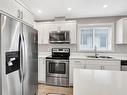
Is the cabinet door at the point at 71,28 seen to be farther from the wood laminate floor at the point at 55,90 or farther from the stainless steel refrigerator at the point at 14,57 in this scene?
the stainless steel refrigerator at the point at 14,57

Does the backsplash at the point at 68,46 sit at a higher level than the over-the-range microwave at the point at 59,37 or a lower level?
lower

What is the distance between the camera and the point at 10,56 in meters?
1.38

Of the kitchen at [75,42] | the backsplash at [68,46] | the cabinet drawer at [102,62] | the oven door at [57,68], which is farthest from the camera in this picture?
the backsplash at [68,46]

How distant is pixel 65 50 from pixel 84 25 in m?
1.19

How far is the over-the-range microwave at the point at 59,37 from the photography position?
3.78 metres

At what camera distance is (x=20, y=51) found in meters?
1.62

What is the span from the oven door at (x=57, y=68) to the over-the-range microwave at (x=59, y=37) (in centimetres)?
72

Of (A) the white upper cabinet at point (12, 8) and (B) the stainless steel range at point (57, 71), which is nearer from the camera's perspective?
(A) the white upper cabinet at point (12, 8)

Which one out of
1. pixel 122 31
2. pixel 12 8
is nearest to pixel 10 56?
pixel 12 8

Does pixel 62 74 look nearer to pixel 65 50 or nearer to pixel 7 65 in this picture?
pixel 65 50

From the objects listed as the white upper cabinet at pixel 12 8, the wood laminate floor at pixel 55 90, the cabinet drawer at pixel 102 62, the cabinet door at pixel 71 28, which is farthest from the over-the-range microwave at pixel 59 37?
the white upper cabinet at pixel 12 8

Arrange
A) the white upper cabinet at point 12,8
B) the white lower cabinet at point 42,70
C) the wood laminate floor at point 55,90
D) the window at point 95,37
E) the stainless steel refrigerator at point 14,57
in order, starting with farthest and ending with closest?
the window at point 95,37 → the white lower cabinet at point 42,70 → the wood laminate floor at point 55,90 → the white upper cabinet at point 12,8 → the stainless steel refrigerator at point 14,57

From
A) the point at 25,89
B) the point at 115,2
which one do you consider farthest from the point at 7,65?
the point at 115,2

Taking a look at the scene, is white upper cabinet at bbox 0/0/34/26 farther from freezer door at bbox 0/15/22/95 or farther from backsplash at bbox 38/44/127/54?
backsplash at bbox 38/44/127/54
